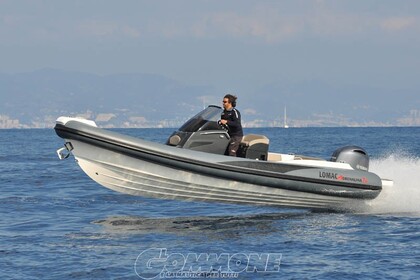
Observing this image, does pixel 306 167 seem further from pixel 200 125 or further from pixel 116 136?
pixel 116 136

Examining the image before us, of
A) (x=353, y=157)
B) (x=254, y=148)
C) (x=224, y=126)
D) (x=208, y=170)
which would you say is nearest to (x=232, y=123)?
(x=224, y=126)

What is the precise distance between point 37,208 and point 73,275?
614 cm

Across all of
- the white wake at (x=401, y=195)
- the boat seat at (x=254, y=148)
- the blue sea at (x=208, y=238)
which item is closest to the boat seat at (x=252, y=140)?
the boat seat at (x=254, y=148)

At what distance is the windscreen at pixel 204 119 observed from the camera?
1421 cm

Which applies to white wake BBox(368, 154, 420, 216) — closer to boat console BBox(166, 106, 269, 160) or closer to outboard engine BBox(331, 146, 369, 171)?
outboard engine BBox(331, 146, 369, 171)

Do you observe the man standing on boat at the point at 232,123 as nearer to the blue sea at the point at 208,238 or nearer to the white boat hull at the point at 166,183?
the white boat hull at the point at 166,183

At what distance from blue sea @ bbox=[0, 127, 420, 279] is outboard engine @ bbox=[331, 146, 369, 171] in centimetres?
66

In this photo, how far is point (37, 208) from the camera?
52.6 feet

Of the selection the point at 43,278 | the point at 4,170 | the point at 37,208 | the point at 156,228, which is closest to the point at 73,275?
the point at 43,278

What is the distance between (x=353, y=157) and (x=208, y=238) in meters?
3.87

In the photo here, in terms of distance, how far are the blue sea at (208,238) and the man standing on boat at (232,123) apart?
4.28 ft

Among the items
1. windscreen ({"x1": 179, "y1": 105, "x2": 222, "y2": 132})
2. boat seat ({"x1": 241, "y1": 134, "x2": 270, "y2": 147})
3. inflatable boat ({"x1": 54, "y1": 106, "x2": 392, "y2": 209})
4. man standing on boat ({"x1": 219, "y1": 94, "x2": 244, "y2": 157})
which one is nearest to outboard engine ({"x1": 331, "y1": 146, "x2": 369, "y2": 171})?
inflatable boat ({"x1": 54, "y1": 106, "x2": 392, "y2": 209})

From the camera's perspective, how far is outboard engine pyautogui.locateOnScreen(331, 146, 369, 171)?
49.3ft

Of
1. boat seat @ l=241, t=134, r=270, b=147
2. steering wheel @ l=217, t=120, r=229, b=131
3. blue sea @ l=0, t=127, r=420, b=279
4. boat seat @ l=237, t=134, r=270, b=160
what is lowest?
blue sea @ l=0, t=127, r=420, b=279
